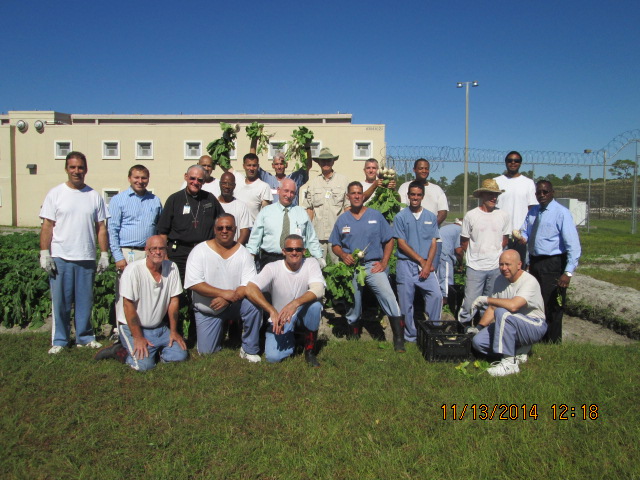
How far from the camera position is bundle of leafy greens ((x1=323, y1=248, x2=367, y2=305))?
5879 mm

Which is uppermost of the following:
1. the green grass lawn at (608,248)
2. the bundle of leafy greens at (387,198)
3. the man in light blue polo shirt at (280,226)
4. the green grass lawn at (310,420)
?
the bundle of leafy greens at (387,198)

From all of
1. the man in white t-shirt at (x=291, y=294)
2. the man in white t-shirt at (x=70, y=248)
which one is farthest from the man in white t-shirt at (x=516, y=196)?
the man in white t-shirt at (x=70, y=248)

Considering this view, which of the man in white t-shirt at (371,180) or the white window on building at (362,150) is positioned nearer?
the man in white t-shirt at (371,180)

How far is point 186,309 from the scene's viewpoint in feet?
18.6

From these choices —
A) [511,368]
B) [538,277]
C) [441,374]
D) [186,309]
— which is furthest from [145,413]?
[538,277]

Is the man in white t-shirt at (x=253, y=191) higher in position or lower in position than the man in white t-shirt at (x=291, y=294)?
higher

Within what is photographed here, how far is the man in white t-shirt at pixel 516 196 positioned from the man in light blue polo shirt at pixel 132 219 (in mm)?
5083

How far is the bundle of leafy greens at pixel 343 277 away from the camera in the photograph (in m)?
5.88

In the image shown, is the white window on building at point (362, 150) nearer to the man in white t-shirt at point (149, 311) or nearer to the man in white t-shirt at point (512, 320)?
the man in white t-shirt at point (512, 320)

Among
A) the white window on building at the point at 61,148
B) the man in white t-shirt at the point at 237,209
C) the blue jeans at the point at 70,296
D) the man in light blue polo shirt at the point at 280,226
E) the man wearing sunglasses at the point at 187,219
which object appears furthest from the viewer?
the white window on building at the point at 61,148

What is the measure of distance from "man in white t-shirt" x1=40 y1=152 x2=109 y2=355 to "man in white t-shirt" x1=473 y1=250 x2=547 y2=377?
461cm

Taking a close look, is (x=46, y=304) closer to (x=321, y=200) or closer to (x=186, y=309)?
(x=186, y=309)

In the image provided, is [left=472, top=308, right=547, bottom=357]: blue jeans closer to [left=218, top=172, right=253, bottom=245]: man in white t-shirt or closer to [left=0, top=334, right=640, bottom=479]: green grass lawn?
[left=0, top=334, right=640, bottom=479]: green grass lawn

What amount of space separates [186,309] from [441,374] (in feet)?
10.4
